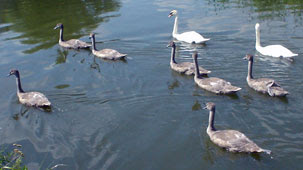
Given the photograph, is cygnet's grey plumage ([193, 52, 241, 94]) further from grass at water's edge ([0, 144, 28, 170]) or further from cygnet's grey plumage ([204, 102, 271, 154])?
grass at water's edge ([0, 144, 28, 170])

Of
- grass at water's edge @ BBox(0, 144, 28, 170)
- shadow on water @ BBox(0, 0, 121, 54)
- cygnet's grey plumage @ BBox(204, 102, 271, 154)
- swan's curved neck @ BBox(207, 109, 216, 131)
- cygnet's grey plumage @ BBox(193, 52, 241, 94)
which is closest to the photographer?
grass at water's edge @ BBox(0, 144, 28, 170)

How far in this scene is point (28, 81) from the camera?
12508 millimetres

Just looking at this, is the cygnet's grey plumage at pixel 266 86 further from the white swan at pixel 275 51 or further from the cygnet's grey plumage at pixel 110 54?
the cygnet's grey plumage at pixel 110 54

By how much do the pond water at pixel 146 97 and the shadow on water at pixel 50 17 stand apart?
0.16 m

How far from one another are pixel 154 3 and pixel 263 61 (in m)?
11.6

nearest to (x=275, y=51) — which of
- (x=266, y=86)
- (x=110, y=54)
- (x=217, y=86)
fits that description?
(x=266, y=86)

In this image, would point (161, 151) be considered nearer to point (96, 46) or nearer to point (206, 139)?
point (206, 139)

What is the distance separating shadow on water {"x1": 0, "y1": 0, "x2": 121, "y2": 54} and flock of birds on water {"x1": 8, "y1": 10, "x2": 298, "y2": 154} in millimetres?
1578

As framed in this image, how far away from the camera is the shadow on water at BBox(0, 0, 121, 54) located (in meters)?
17.5

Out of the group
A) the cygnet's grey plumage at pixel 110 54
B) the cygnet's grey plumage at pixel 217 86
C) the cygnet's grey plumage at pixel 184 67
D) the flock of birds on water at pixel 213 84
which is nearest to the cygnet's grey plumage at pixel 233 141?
the flock of birds on water at pixel 213 84

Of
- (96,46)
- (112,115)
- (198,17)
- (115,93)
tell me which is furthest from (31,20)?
(112,115)

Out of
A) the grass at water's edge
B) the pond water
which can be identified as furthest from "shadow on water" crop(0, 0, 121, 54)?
the grass at water's edge

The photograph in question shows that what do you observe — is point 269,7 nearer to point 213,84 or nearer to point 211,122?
point 213,84

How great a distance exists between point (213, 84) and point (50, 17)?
12987 millimetres
